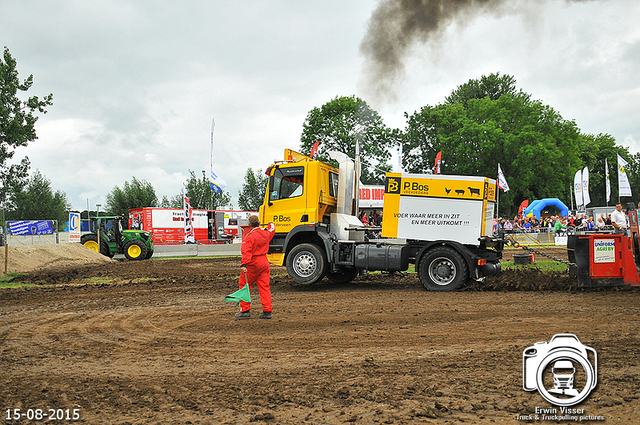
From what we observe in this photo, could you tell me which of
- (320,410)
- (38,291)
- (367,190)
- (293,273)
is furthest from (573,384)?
(367,190)

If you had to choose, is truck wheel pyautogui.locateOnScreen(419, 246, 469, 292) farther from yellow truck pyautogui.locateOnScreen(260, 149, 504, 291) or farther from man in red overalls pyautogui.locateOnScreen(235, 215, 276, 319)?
man in red overalls pyautogui.locateOnScreen(235, 215, 276, 319)

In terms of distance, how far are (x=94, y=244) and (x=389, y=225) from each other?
61.4 ft

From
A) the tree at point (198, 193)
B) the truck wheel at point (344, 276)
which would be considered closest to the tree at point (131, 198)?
the tree at point (198, 193)

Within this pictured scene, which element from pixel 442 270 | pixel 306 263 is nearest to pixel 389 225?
pixel 442 270

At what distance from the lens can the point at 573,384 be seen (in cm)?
412

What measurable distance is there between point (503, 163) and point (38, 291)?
138ft

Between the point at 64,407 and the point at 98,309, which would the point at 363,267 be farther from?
the point at 64,407

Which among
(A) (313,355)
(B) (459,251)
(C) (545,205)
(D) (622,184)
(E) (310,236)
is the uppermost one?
(D) (622,184)

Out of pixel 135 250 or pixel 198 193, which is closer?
pixel 135 250

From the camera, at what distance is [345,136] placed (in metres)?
34.6

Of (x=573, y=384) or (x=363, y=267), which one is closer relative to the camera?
(x=573, y=384)

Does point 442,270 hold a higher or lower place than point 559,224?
lower

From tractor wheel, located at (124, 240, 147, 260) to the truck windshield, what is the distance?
14.2 m

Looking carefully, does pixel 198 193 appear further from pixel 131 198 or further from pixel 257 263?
pixel 257 263
